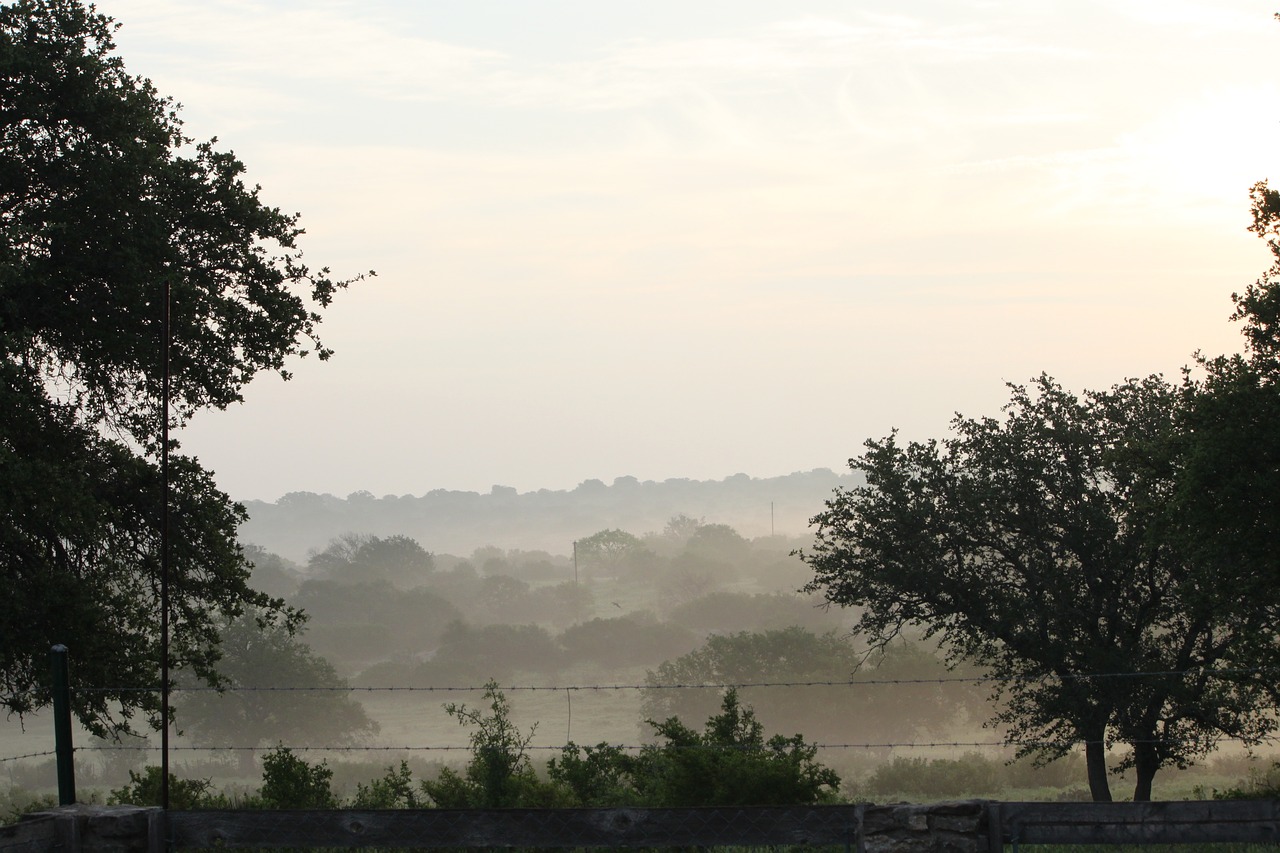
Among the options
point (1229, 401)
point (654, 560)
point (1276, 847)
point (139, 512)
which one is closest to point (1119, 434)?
point (1229, 401)

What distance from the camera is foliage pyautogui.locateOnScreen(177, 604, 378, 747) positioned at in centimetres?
6625

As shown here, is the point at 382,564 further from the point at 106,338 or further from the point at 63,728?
the point at 63,728

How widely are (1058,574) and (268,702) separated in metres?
57.9

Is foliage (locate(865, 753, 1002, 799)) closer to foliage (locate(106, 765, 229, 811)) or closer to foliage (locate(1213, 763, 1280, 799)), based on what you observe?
foliage (locate(1213, 763, 1280, 799))

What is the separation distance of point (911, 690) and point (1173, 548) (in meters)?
46.9

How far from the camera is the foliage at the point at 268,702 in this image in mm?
66250

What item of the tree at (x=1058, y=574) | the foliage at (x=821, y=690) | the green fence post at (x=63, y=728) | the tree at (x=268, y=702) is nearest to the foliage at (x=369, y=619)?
the tree at (x=268, y=702)

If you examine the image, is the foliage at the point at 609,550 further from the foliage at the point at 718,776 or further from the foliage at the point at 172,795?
the foliage at the point at 172,795

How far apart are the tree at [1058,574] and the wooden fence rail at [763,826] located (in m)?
17.2

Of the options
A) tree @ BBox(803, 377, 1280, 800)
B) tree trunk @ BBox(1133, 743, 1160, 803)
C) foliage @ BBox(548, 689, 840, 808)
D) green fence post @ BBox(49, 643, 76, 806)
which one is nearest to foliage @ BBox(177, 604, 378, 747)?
tree @ BBox(803, 377, 1280, 800)

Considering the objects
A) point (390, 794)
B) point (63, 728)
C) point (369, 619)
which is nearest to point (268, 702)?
point (369, 619)

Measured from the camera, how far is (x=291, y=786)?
52.5 feet

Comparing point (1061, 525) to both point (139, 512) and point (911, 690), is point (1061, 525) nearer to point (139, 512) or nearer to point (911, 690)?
point (139, 512)

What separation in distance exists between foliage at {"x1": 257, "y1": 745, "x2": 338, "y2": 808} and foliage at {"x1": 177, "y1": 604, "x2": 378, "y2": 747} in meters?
51.4
